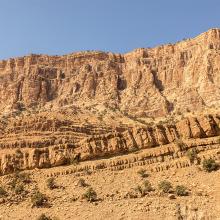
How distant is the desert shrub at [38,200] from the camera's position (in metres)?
32.0

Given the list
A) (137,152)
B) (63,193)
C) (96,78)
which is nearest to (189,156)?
(137,152)

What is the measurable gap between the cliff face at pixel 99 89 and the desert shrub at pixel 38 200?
62.6 feet

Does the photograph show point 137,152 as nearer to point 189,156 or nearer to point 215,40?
point 189,156

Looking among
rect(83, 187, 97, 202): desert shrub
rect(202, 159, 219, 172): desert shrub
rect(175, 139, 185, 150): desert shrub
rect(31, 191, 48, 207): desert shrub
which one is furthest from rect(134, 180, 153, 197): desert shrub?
rect(175, 139, 185, 150): desert shrub

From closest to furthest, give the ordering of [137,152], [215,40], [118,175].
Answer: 1. [118,175]
2. [137,152]
3. [215,40]

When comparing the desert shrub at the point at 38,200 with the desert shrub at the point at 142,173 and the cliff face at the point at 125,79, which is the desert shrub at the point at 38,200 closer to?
the desert shrub at the point at 142,173

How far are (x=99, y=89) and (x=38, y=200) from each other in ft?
210

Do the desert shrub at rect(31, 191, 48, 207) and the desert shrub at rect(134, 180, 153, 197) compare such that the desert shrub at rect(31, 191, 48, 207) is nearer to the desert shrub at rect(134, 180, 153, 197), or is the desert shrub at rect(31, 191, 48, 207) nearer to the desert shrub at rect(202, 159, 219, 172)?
the desert shrub at rect(134, 180, 153, 197)

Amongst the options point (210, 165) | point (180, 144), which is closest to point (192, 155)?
point (210, 165)

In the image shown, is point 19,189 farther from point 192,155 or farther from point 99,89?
point 99,89

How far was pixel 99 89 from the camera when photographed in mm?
95312

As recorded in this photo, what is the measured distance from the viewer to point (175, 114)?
264ft

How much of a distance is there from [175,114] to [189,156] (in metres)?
42.6

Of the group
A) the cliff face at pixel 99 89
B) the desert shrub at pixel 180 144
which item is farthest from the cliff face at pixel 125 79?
the desert shrub at pixel 180 144
